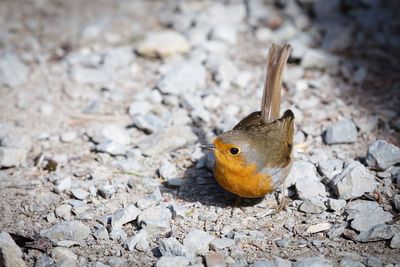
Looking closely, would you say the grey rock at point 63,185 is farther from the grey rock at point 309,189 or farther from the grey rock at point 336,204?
the grey rock at point 336,204

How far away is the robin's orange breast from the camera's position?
14.2 ft

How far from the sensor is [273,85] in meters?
4.98

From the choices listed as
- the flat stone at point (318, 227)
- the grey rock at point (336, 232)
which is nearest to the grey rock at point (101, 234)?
the flat stone at point (318, 227)

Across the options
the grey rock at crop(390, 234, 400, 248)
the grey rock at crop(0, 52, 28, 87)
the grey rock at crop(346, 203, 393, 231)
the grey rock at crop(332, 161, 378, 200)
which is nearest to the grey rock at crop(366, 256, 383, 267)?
the grey rock at crop(390, 234, 400, 248)

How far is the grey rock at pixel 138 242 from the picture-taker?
407 centimetres

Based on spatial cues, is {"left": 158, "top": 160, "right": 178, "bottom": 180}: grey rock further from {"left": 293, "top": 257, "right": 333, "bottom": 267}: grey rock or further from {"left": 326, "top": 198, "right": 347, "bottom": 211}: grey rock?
{"left": 293, "top": 257, "right": 333, "bottom": 267}: grey rock

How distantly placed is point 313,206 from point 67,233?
197cm

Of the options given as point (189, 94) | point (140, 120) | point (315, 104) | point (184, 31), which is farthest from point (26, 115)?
point (315, 104)

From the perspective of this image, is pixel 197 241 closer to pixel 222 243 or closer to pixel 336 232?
pixel 222 243

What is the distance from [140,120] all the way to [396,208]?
2.59 m

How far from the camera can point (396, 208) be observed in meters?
4.36

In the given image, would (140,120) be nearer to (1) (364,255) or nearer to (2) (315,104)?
(2) (315,104)

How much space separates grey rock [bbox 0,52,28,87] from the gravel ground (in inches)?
0.6

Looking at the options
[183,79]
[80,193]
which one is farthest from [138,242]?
[183,79]
